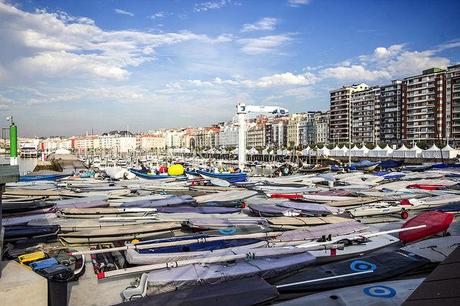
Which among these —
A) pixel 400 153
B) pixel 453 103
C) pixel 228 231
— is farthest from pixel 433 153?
pixel 228 231

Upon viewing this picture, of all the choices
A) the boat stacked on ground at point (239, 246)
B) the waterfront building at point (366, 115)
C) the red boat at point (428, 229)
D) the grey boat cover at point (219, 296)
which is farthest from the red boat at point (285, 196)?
the waterfront building at point (366, 115)

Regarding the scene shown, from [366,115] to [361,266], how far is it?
108m

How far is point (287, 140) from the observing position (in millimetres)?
141625

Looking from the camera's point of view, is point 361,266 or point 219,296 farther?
point 361,266

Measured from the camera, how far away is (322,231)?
12273 mm

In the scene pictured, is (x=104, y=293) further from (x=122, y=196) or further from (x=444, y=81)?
(x=444, y=81)

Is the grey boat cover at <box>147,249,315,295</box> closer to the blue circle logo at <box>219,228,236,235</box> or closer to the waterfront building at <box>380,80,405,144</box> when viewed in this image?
the blue circle logo at <box>219,228,236,235</box>

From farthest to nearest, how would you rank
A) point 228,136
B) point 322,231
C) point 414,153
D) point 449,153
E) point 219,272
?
point 228,136, point 414,153, point 449,153, point 322,231, point 219,272

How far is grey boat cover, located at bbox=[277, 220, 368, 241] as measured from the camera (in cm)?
1173

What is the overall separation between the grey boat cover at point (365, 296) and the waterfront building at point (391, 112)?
97.9 meters

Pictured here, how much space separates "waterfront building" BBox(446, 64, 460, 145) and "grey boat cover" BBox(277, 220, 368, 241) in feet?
258

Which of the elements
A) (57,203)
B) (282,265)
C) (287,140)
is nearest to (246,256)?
(282,265)

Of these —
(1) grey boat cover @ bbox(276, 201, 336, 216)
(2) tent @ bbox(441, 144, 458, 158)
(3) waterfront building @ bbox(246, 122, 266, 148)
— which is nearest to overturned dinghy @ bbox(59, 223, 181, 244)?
(1) grey boat cover @ bbox(276, 201, 336, 216)

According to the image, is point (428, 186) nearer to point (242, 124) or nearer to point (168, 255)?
point (168, 255)
